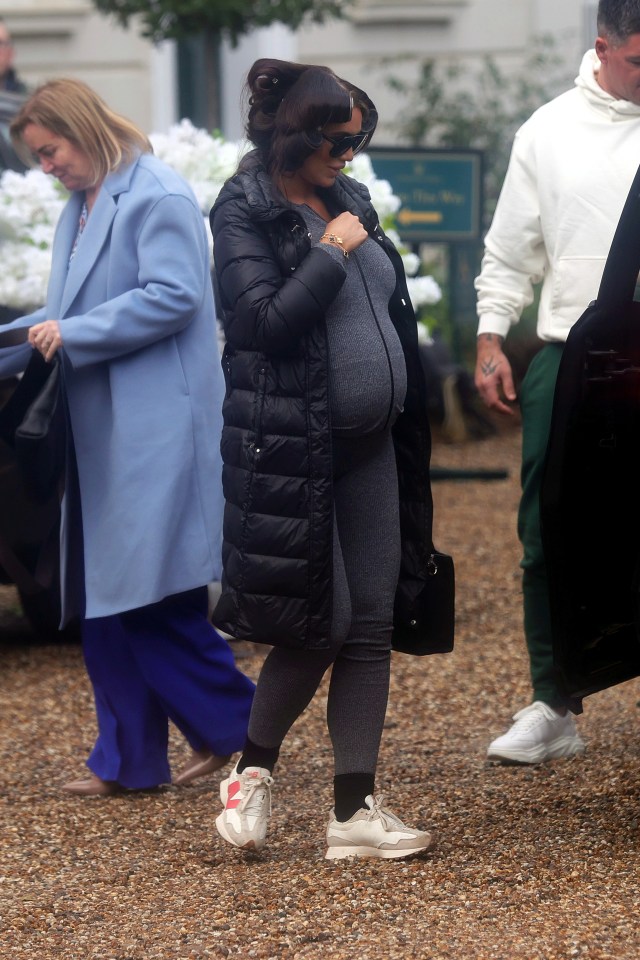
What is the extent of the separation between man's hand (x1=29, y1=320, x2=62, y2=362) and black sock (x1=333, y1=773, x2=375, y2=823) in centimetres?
122

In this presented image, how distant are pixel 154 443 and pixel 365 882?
1.21 metres

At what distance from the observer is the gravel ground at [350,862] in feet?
9.90

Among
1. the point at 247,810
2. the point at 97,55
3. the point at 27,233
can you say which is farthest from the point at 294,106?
the point at 97,55

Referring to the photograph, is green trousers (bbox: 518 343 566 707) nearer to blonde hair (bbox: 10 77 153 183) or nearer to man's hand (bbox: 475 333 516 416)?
man's hand (bbox: 475 333 516 416)

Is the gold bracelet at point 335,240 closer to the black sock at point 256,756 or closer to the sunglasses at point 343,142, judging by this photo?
the sunglasses at point 343,142

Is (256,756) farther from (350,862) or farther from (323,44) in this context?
(323,44)

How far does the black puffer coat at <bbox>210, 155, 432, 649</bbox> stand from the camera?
3199 mm

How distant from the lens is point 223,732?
4.19 m

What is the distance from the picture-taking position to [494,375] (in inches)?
166

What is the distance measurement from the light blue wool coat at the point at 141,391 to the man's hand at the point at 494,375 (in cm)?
68

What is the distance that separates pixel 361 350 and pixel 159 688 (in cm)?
122

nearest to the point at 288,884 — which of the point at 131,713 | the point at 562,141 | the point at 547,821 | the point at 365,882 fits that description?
the point at 365,882

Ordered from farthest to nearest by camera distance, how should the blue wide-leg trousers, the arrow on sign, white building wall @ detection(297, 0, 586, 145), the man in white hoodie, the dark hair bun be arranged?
white building wall @ detection(297, 0, 586, 145) < the arrow on sign < the blue wide-leg trousers < the man in white hoodie < the dark hair bun

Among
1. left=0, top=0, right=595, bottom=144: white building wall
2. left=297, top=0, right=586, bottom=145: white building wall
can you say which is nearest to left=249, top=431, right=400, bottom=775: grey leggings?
left=0, top=0, right=595, bottom=144: white building wall
